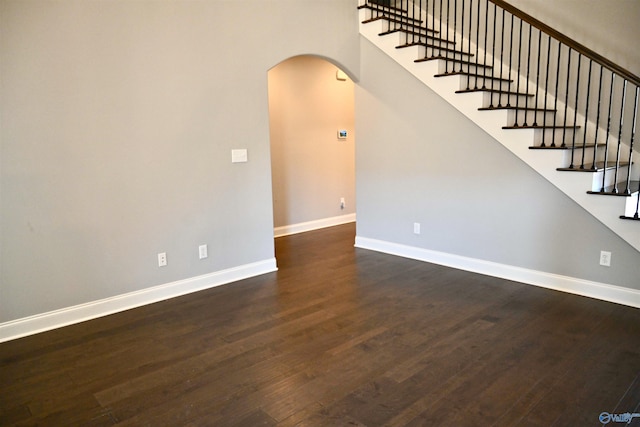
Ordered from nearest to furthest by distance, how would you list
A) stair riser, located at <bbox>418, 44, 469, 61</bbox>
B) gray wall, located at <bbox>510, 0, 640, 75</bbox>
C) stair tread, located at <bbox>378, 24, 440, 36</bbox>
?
gray wall, located at <bbox>510, 0, 640, 75</bbox> < stair riser, located at <bbox>418, 44, 469, 61</bbox> < stair tread, located at <bbox>378, 24, 440, 36</bbox>

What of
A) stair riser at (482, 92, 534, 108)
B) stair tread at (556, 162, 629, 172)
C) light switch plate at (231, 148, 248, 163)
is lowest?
stair tread at (556, 162, 629, 172)

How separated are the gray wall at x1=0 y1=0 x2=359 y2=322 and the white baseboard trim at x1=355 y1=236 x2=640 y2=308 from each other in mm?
1627

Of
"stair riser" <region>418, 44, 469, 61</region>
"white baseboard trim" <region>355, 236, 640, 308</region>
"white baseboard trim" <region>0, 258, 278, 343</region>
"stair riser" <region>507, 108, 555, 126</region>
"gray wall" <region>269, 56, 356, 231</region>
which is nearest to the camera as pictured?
"white baseboard trim" <region>0, 258, 278, 343</region>

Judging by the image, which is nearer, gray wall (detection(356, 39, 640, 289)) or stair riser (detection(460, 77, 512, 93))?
gray wall (detection(356, 39, 640, 289))

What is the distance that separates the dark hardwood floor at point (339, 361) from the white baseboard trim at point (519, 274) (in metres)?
0.11

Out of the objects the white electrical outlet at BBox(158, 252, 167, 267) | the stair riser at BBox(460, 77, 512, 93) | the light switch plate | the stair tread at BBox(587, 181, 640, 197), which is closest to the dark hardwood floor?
the white electrical outlet at BBox(158, 252, 167, 267)

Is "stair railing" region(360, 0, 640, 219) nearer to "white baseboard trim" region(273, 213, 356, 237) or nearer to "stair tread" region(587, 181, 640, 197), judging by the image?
"stair tread" region(587, 181, 640, 197)

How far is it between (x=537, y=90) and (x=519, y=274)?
1747 millimetres

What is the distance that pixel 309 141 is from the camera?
658 cm

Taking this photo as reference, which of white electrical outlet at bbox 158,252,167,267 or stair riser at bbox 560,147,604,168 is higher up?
stair riser at bbox 560,147,604,168

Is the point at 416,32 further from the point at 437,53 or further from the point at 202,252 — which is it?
the point at 202,252

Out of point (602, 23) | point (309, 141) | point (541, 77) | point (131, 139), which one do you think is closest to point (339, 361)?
point (131, 139)

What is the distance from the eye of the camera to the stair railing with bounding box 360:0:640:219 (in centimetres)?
368

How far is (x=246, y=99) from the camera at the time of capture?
4312 millimetres
